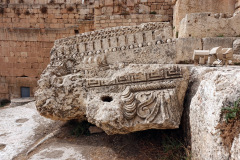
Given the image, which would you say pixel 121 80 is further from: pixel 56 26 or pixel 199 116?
pixel 56 26

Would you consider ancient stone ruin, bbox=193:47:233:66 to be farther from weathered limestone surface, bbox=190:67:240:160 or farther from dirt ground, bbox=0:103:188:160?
dirt ground, bbox=0:103:188:160

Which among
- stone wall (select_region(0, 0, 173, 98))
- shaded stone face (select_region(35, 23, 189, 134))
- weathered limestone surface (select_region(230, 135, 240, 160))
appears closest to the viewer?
weathered limestone surface (select_region(230, 135, 240, 160))

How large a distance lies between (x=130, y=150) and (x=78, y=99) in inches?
43.6

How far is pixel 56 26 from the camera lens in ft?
28.4

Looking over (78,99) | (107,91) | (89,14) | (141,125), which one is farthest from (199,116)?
(89,14)

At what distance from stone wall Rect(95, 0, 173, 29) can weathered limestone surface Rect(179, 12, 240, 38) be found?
132 inches

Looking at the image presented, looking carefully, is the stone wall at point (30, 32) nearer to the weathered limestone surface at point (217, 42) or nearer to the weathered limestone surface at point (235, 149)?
the weathered limestone surface at point (217, 42)

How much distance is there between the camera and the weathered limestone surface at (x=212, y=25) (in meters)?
3.77

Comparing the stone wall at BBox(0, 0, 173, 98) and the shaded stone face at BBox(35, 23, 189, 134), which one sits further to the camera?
the stone wall at BBox(0, 0, 173, 98)

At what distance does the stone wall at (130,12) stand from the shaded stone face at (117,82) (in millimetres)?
3873

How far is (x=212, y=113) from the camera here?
63.6 inches

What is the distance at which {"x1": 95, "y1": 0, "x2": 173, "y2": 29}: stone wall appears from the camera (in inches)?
272

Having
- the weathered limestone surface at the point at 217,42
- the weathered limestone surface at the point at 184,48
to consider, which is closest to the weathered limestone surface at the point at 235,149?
the weathered limestone surface at the point at 184,48

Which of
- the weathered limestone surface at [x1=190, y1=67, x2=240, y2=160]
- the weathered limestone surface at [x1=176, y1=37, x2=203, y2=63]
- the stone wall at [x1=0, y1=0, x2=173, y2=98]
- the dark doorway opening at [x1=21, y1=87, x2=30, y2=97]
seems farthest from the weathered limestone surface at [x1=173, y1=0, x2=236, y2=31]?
the dark doorway opening at [x1=21, y1=87, x2=30, y2=97]
